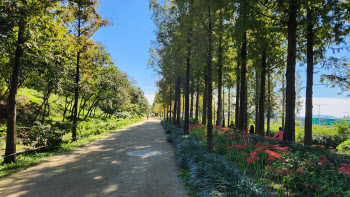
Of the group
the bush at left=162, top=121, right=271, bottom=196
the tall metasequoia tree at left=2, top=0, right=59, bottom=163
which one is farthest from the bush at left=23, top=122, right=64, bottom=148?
the bush at left=162, top=121, right=271, bottom=196

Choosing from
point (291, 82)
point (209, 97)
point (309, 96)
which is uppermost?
point (291, 82)

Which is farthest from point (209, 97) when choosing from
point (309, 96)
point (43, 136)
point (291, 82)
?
point (43, 136)

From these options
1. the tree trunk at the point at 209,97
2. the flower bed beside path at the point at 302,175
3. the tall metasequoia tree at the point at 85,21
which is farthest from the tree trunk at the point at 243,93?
the tall metasequoia tree at the point at 85,21

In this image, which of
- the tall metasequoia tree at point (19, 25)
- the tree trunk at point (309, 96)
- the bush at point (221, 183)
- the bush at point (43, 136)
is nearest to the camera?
the bush at point (221, 183)

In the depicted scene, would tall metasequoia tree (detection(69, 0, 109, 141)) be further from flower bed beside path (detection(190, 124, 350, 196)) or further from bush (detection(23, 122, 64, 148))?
flower bed beside path (detection(190, 124, 350, 196))

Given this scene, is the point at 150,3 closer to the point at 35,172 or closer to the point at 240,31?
the point at 240,31

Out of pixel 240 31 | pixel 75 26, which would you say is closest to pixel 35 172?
pixel 75 26

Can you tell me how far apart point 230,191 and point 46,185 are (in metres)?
4.85

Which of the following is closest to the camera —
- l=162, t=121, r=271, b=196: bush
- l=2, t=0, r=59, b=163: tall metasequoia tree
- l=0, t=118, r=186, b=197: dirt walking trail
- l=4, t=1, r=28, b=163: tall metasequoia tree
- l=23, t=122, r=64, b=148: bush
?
l=162, t=121, r=271, b=196: bush

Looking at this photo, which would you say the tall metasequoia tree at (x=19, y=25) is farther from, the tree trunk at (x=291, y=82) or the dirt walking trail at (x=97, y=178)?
the tree trunk at (x=291, y=82)

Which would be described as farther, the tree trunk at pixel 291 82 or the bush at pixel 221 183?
the tree trunk at pixel 291 82

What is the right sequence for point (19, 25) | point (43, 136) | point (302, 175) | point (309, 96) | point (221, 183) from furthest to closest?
point (309, 96), point (43, 136), point (19, 25), point (302, 175), point (221, 183)

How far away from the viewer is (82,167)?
21.6ft

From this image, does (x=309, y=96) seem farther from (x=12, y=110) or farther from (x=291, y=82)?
(x=12, y=110)
